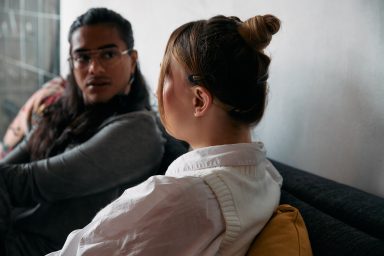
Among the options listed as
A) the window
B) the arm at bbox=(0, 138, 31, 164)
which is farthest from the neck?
the window

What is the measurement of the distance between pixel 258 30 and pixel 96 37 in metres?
0.84

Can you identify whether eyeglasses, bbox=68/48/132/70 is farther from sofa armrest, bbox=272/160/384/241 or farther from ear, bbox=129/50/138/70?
sofa armrest, bbox=272/160/384/241

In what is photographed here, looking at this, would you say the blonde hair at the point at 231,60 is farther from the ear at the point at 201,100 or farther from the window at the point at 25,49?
the window at the point at 25,49

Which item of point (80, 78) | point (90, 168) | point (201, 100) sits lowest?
point (90, 168)

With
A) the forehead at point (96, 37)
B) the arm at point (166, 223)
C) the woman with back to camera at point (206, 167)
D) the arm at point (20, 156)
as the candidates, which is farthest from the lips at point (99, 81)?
the arm at point (166, 223)

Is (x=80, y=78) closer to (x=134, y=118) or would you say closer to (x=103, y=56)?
(x=103, y=56)

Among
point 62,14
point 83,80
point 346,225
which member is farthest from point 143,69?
point 346,225

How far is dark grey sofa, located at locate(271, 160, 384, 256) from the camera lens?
88cm

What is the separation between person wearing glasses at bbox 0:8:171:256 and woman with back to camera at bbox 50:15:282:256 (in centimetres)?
44

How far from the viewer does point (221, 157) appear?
0.92m

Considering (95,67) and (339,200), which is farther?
(95,67)

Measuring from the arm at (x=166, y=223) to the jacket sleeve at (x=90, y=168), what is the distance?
23.4 inches

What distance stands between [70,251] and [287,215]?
18.3 inches

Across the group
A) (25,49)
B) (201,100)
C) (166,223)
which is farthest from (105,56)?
(25,49)
